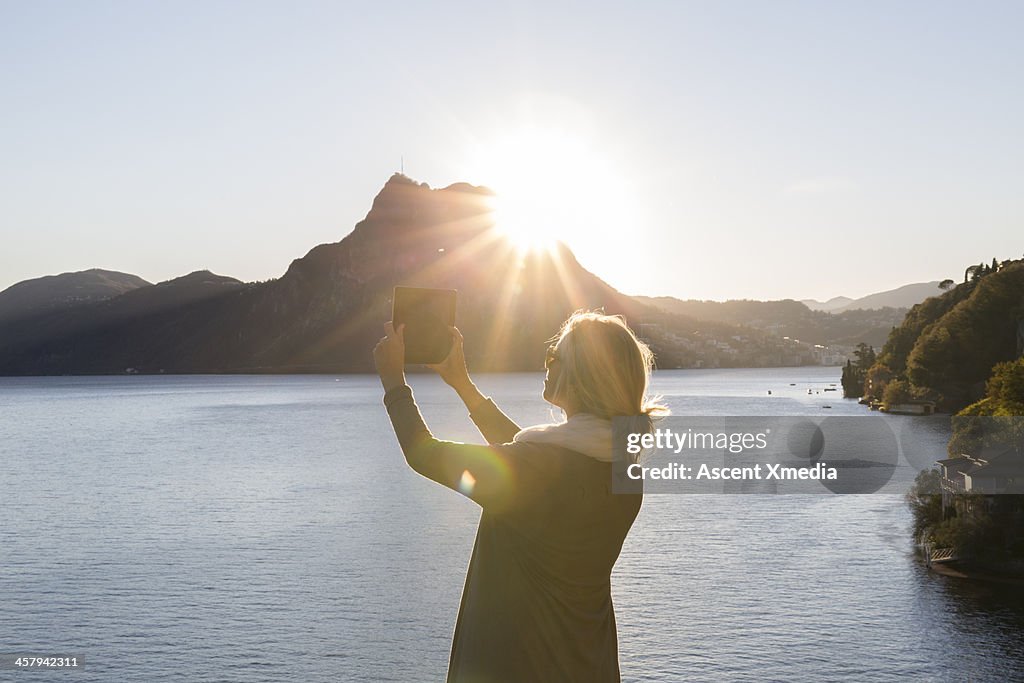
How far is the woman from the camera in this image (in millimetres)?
2818

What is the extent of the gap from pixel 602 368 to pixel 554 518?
472mm

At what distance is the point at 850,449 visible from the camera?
106 m

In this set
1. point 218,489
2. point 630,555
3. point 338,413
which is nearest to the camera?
point 630,555

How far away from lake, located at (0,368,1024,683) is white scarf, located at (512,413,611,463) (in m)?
41.2

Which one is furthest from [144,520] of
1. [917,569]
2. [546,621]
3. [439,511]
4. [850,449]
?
[546,621]

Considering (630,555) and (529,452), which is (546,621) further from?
(630,555)

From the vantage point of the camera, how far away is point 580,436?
9.27 ft

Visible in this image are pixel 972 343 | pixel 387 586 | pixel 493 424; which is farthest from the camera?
pixel 972 343

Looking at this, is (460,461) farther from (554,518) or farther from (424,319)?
(424,319)

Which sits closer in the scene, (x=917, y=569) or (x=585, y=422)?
(x=585, y=422)

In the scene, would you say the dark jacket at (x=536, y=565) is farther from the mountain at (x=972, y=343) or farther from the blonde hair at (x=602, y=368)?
the mountain at (x=972, y=343)

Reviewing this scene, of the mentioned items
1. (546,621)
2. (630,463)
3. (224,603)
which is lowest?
(224,603)

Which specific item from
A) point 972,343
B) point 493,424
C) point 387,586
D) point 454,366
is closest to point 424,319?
point 454,366

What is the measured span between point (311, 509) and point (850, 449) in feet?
198
